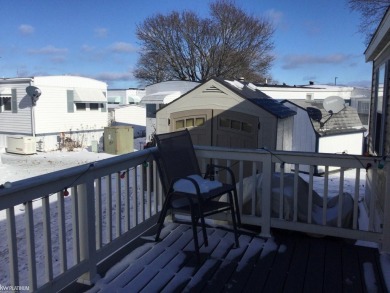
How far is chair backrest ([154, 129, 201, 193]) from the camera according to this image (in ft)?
9.89

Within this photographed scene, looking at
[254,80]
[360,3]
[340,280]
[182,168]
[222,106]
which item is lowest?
[340,280]

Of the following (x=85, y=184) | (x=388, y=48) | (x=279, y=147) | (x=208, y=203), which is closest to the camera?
(x=85, y=184)

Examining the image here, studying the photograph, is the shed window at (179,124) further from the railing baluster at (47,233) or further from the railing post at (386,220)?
the railing baluster at (47,233)

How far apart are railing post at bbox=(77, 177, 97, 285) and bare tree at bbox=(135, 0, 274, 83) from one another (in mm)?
22176

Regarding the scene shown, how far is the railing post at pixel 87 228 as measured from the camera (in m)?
2.29

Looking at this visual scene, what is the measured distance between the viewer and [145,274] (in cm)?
245

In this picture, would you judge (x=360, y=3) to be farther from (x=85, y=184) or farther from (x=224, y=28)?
(x=85, y=184)

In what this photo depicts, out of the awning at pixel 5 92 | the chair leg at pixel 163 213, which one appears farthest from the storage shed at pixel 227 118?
the awning at pixel 5 92

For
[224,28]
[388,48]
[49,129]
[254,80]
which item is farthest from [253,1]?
[388,48]

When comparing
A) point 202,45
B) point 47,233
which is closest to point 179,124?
point 47,233

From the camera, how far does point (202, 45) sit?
24438mm

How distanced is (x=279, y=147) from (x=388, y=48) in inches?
108

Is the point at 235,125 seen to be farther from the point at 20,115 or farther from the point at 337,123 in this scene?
the point at 20,115

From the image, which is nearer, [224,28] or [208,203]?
[208,203]
